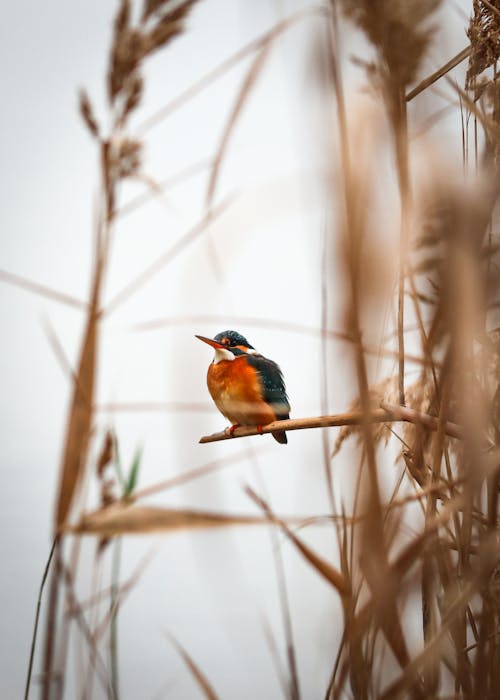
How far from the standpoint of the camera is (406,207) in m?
0.27

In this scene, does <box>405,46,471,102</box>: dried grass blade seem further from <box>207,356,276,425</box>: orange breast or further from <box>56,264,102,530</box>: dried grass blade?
<box>207,356,276,425</box>: orange breast

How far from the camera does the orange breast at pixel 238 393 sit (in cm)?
76

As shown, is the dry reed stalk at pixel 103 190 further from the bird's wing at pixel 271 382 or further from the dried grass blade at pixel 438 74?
the bird's wing at pixel 271 382

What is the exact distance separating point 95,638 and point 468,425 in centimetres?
34

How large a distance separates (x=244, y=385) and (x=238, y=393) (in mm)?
14

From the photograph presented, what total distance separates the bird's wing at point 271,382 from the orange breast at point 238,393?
0.04ft

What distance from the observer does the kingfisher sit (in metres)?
0.76

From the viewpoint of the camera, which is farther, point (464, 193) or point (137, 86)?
point (137, 86)

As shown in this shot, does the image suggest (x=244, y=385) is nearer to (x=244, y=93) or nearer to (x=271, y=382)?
(x=271, y=382)

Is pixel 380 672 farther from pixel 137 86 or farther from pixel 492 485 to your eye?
pixel 137 86

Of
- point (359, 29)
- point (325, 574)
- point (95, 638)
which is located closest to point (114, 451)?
point (95, 638)

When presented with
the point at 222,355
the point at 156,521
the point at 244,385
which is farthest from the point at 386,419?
the point at 222,355

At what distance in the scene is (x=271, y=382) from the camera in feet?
2.83

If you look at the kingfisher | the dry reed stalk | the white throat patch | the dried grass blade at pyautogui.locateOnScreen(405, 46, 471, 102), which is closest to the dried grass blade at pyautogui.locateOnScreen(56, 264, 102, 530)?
the dry reed stalk
